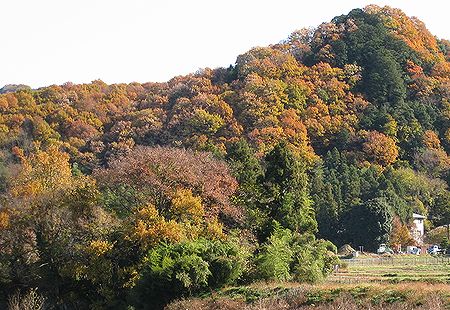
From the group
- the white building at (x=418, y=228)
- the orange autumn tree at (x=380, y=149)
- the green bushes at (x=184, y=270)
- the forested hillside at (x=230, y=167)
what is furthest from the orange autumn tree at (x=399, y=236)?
the green bushes at (x=184, y=270)

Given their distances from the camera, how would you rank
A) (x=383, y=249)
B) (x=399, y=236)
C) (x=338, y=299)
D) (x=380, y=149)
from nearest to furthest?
(x=338, y=299) → (x=383, y=249) → (x=399, y=236) → (x=380, y=149)

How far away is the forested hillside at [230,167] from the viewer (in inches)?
1196

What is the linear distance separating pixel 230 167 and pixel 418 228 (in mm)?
34504

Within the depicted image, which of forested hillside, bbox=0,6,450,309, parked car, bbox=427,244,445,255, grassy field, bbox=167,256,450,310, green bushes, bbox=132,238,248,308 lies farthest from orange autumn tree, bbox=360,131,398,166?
grassy field, bbox=167,256,450,310

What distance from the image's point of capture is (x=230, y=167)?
38.2 meters

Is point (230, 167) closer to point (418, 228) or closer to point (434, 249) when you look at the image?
point (434, 249)

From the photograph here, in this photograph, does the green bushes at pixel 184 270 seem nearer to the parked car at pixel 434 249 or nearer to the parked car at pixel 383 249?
the parked car at pixel 383 249

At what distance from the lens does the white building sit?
64.6 m

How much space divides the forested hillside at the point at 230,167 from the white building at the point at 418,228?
4.59 ft

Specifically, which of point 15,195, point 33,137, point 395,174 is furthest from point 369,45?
point 15,195

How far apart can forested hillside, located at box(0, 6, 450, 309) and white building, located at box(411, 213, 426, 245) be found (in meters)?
1.40

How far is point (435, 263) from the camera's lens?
42.0 m

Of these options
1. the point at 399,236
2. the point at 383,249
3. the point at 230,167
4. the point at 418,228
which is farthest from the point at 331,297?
the point at 418,228

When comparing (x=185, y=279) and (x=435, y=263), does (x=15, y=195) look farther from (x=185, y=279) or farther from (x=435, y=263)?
(x=435, y=263)
